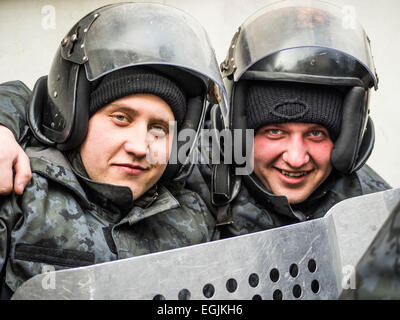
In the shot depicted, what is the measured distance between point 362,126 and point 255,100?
0.34 metres

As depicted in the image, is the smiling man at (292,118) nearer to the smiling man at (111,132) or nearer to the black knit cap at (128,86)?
the smiling man at (111,132)

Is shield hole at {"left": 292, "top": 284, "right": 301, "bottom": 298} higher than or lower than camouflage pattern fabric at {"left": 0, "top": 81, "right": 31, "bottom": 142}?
lower

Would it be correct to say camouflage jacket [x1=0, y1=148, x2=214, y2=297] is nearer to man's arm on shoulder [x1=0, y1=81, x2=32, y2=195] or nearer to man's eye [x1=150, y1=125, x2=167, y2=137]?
man's arm on shoulder [x1=0, y1=81, x2=32, y2=195]

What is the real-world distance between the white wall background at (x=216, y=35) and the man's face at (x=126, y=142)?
3.70ft

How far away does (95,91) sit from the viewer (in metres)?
1.48

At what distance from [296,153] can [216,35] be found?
1.05 m

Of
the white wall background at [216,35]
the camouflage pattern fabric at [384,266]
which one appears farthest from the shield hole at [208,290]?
the white wall background at [216,35]

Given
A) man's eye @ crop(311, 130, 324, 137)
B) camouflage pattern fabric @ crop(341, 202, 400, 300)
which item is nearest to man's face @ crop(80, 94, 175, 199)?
man's eye @ crop(311, 130, 324, 137)

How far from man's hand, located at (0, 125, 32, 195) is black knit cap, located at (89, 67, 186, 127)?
9.0 inches

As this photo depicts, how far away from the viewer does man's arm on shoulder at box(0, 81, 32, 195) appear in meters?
1.25

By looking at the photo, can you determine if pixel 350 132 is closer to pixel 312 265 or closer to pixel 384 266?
pixel 312 265

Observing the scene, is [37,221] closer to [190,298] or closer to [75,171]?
[75,171]

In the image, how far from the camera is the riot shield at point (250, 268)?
2.74 feet

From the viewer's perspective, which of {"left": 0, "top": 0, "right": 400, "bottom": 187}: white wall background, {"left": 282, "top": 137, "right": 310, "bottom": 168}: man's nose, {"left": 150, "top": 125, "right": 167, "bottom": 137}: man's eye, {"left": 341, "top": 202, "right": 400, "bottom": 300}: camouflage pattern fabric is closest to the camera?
{"left": 341, "top": 202, "right": 400, "bottom": 300}: camouflage pattern fabric
